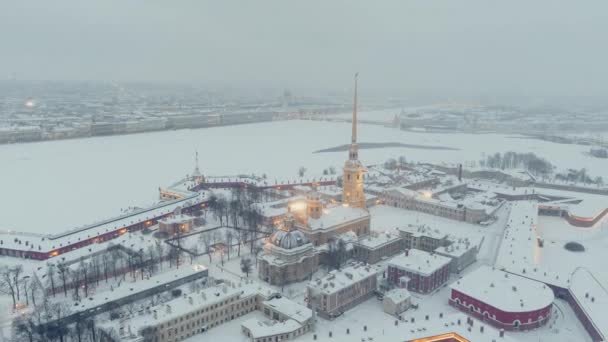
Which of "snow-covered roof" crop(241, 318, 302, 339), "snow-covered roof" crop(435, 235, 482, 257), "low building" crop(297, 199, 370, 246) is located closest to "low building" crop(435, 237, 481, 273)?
"snow-covered roof" crop(435, 235, 482, 257)

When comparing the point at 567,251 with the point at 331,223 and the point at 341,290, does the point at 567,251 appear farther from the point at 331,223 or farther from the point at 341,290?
the point at 341,290

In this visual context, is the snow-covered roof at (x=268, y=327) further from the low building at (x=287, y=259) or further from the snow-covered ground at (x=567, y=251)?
the snow-covered ground at (x=567, y=251)

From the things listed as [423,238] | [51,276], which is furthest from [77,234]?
[423,238]

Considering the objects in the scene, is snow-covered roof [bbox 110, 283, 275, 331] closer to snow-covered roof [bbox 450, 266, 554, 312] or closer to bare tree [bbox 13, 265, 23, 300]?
bare tree [bbox 13, 265, 23, 300]

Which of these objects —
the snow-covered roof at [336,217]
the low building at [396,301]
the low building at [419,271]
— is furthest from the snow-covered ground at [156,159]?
the low building at [396,301]

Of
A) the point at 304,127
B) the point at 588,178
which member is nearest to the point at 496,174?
the point at 588,178

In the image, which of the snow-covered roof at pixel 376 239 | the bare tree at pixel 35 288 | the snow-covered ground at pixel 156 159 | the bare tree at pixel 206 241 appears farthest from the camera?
the snow-covered ground at pixel 156 159

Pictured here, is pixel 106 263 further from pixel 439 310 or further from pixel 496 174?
pixel 496 174
